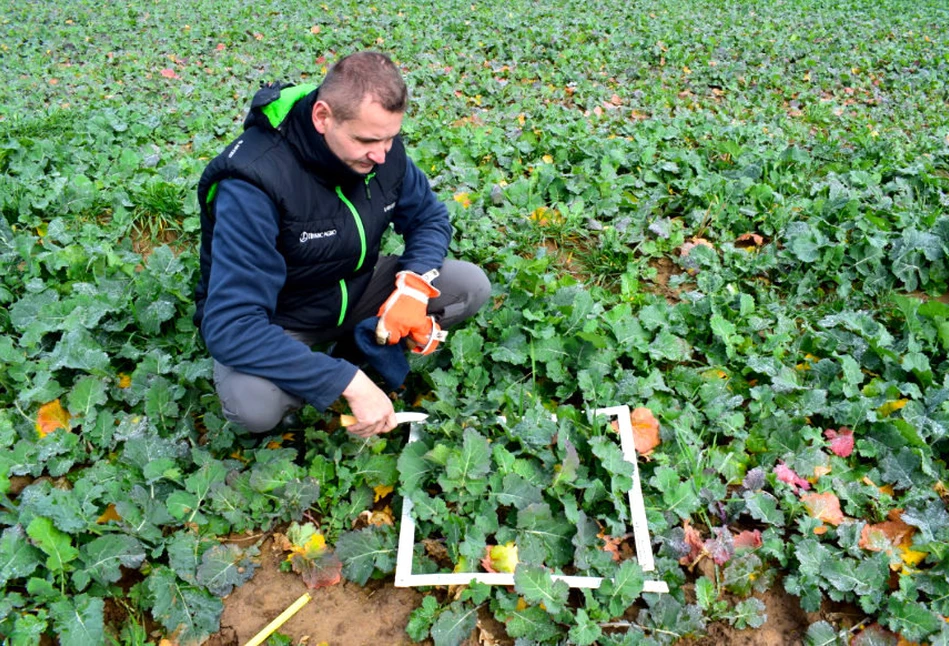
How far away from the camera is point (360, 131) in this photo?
6.26 feet

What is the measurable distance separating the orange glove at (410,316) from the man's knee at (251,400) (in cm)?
41

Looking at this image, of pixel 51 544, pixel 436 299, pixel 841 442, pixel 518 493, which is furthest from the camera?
pixel 436 299

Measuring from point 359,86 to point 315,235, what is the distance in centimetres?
54

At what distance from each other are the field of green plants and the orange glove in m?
0.21

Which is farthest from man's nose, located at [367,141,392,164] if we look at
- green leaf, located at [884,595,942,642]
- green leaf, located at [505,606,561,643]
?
green leaf, located at [884,595,942,642]

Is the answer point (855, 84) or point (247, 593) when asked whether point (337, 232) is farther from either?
point (855, 84)

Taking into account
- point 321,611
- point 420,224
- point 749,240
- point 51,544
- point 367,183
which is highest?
point 367,183

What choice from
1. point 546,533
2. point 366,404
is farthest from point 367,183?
point 546,533

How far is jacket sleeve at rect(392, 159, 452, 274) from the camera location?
2.57 m

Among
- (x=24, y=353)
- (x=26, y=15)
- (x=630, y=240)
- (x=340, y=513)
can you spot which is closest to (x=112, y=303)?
(x=24, y=353)

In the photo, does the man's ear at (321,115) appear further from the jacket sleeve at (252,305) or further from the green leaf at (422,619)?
the green leaf at (422,619)

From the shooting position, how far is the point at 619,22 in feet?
A: 24.3

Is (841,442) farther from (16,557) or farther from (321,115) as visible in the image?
(16,557)

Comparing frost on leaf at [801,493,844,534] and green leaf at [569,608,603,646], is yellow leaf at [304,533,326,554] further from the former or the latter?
frost on leaf at [801,493,844,534]
